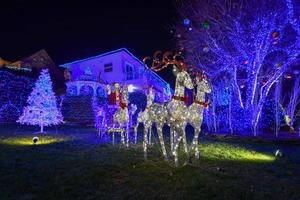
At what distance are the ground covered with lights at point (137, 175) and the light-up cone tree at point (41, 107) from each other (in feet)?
25.1

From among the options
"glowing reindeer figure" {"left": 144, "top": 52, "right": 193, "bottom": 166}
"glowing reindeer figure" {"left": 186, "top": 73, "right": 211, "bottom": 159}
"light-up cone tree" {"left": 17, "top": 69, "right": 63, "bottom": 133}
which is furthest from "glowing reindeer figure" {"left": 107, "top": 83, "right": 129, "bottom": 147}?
"light-up cone tree" {"left": 17, "top": 69, "right": 63, "bottom": 133}

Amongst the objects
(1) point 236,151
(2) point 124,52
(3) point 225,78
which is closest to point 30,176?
(1) point 236,151

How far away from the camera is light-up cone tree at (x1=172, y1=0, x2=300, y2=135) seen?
19328 mm

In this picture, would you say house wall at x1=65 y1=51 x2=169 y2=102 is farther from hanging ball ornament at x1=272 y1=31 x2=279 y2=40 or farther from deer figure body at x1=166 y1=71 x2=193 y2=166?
deer figure body at x1=166 y1=71 x2=193 y2=166

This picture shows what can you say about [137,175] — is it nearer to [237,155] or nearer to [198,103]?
[198,103]

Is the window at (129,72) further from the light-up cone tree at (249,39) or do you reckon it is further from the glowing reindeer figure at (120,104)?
the glowing reindeer figure at (120,104)

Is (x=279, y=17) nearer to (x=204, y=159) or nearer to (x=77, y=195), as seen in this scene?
(x=204, y=159)

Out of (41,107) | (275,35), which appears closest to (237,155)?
(275,35)

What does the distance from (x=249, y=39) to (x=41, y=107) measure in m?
13.3

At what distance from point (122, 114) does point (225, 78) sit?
12271mm

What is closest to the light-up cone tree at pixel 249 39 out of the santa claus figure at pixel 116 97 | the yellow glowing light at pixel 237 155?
the yellow glowing light at pixel 237 155

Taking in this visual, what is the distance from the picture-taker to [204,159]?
11.5 metres

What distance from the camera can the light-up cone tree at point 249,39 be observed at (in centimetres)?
1933

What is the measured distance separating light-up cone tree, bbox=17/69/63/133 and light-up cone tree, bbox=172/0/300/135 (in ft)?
31.2
